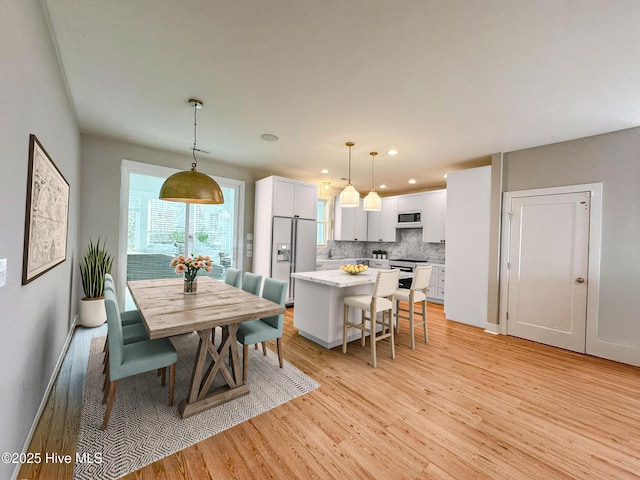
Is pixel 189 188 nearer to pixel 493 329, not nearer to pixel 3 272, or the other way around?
pixel 3 272

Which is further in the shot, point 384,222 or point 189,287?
point 384,222

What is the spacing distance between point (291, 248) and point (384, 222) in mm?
2870

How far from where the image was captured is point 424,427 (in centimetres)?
202

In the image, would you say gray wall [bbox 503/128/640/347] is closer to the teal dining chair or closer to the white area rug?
the white area rug

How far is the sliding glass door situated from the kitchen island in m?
2.07

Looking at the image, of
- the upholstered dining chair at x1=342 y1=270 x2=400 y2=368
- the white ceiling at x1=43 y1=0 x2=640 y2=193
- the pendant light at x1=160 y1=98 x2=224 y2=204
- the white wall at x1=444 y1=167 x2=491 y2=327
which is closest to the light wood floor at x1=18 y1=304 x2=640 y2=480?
the upholstered dining chair at x1=342 y1=270 x2=400 y2=368

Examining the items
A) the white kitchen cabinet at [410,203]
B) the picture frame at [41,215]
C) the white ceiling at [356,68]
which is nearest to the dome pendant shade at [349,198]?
the white ceiling at [356,68]

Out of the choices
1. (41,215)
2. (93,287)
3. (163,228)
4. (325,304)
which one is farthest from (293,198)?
(41,215)

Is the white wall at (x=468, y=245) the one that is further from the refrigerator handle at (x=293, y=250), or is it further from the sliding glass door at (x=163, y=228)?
the sliding glass door at (x=163, y=228)

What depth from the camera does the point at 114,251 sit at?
13.4 feet

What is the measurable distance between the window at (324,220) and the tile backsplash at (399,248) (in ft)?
0.64

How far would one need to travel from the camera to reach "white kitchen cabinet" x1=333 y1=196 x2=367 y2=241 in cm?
686

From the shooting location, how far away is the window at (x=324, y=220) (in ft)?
22.6

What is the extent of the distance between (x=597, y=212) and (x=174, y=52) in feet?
15.6
